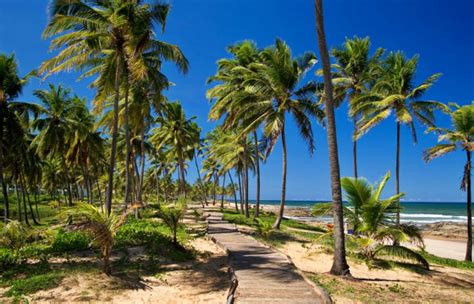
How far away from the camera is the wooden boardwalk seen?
19.2ft

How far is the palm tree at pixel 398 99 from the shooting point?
632 inches

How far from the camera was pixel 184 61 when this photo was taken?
14.2 m

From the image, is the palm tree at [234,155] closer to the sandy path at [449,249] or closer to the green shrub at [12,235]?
the sandy path at [449,249]

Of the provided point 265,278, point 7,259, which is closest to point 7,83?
point 7,259

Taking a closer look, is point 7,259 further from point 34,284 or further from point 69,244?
point 34,284

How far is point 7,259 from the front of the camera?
816cm

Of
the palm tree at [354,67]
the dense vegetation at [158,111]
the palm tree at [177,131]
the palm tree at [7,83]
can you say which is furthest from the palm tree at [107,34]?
the palm tree at [177,131]

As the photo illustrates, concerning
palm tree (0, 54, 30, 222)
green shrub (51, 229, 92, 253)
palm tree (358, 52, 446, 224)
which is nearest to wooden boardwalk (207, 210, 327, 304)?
green shrub (51, 229, 92, 253)

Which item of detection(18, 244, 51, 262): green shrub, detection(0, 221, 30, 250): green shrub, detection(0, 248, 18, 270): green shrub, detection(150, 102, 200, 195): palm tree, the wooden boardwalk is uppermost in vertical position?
detection(150, 102, 200, 195): palm tree

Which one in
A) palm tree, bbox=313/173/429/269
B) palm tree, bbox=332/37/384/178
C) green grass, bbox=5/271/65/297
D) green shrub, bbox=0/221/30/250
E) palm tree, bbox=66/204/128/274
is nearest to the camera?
green grass, bbox=5/271/65/297

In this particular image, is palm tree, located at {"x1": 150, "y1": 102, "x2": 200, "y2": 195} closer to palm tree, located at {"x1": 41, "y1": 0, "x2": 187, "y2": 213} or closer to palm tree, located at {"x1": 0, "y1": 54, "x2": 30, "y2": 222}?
palm tree, located at {"x1": 0, "y1": 54, "x2": 30, "y2": 222}

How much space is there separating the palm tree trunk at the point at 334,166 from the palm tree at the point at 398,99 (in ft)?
28.4

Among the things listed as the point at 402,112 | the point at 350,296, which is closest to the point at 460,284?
the point at 350,296

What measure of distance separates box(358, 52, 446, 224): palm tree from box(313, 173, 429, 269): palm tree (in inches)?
284
